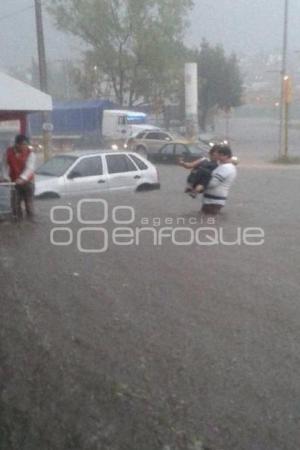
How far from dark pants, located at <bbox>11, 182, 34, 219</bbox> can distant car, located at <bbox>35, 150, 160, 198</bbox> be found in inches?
189

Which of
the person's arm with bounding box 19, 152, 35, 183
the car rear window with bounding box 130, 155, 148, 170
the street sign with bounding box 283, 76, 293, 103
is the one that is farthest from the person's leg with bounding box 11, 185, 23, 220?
the street sign with bounding box 283, 76, 293, 103

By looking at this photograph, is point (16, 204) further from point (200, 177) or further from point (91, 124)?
point (91, 124)

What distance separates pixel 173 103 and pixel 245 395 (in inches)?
2312

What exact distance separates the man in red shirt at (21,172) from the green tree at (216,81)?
187 ft

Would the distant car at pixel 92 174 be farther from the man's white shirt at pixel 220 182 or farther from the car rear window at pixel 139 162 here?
the man's white shirt at pixel 220 182

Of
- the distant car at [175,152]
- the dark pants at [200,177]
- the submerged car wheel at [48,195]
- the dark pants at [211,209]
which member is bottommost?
the distant car at [175,152]

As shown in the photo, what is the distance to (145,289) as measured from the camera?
847 cm

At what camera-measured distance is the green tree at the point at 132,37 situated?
56906mm

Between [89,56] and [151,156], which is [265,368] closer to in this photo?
[151,156]

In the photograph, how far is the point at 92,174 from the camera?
1844cm

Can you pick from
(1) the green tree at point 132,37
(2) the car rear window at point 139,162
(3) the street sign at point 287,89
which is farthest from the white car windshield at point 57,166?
(1) the green tree at point 132,37

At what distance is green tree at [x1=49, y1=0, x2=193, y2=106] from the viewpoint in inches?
2240

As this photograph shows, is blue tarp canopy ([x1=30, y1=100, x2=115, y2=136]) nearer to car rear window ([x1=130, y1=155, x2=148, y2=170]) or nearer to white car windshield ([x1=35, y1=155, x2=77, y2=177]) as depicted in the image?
car rear window ([x1=130, y1=155, x2=148, y2=170])

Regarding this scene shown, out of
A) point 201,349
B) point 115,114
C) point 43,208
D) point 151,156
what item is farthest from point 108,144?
point 201,349
